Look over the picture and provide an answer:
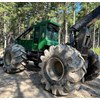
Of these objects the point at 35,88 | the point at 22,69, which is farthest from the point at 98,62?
the point at 22,69

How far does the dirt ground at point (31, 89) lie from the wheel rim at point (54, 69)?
53cm

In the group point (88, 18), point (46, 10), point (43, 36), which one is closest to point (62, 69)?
point (88, 18)

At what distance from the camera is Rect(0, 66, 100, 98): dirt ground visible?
233 inches

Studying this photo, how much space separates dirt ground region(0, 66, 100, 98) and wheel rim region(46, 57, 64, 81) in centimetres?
53

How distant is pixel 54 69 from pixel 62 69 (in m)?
0.39

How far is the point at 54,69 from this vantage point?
6.70 metres

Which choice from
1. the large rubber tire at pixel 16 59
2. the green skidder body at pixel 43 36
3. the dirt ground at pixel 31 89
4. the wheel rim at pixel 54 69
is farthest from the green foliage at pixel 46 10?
the wheel rim at pixel 54 69

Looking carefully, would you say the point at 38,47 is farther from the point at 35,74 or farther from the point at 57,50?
the point at 57,50

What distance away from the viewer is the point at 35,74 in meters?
8.92

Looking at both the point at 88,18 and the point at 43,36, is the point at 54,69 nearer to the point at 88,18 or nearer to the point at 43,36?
the point at 88,18

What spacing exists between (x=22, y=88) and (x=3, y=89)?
0.59 metres

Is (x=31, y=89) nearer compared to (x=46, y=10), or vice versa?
(x=31, y=89)

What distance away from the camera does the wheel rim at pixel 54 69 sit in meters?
6.46

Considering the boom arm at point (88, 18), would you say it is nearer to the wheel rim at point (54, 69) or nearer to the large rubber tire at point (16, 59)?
the wheel rim at point (54, 69)
